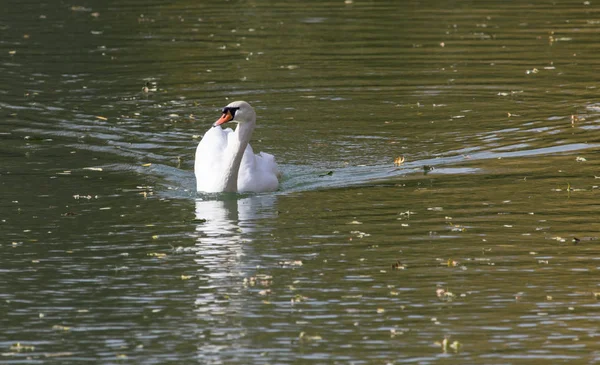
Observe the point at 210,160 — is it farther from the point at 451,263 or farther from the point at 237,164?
the point at 451,263

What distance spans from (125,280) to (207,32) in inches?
737

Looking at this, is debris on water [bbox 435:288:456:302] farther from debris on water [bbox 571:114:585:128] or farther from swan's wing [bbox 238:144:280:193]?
debris on water [bbox 571:114:585:128]

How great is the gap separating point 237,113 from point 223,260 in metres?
3.73

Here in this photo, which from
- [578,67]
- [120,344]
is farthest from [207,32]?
[120,344]

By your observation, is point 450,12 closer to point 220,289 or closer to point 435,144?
point 435,144

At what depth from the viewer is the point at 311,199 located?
53.0 ft

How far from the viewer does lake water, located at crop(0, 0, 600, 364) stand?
35.7ft

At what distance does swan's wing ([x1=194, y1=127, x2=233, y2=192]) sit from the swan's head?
2.11 ft

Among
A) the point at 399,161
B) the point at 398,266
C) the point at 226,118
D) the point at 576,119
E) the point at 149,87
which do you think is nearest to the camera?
→ the point at 398,266

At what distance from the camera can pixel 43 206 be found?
1588cm

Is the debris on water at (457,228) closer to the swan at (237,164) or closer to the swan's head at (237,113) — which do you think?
the swan at (237,164)

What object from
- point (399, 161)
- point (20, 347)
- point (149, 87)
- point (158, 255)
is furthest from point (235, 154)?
point (149, 87)

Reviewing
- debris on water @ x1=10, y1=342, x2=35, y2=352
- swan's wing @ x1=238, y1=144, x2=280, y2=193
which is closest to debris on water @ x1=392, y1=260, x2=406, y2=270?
debris on water @ x1=10, y1=342, x2=35, y2=352

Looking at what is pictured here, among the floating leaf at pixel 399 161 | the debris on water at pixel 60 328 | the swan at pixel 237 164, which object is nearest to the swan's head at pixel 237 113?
the swan at pixel 237 164
